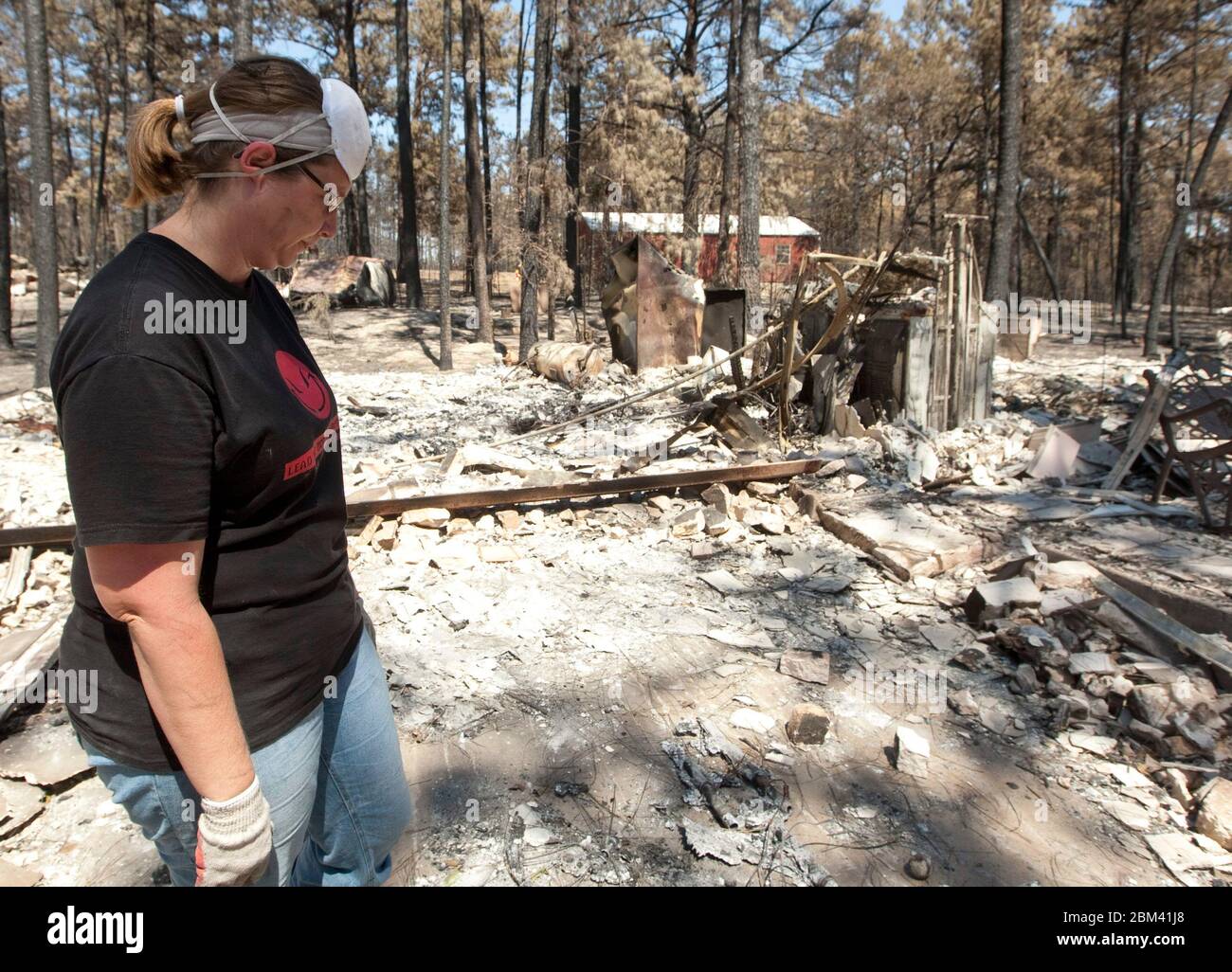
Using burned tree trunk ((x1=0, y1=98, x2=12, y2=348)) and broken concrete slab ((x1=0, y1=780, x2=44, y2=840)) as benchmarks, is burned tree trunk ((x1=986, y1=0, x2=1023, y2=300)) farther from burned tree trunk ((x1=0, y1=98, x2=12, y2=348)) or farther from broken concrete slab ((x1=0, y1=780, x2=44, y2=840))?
burned tree trunk ((x1=0, y1=98, x2=12, y2=348))

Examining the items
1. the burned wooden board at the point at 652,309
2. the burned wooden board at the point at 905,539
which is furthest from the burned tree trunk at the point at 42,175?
the burned wooden board at the point at 905,539

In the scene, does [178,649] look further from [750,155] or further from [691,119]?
[691,119]

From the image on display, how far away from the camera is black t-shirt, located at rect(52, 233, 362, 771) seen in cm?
120

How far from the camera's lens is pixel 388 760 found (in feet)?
6.21

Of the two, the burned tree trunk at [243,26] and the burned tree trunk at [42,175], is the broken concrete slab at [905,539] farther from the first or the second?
the burned tree trunk at [42,175]

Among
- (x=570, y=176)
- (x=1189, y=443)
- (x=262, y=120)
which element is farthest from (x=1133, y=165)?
(x=262, y=120)

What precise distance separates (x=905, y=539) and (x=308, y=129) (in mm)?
5077

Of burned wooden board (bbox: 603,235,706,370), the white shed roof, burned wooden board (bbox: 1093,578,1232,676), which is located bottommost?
burned wooden board (bbox: 1093,578,1232,676)

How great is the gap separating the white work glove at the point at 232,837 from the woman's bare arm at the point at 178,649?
0.11ft

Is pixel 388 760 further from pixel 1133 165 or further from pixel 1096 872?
pixel 1133 165

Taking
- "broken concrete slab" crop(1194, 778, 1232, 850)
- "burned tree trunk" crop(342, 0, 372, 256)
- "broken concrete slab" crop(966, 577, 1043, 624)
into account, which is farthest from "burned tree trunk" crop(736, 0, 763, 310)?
"burned tree trunk" crop(342, 0, 372, 256)

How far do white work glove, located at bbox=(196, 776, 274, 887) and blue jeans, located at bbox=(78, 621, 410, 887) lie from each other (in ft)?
0.27

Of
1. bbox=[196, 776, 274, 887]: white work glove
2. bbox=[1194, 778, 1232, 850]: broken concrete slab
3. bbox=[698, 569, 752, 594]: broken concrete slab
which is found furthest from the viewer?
bbox=[698, 569, 752, 594]: broken concrete slab

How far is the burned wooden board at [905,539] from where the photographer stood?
17.2 feet
